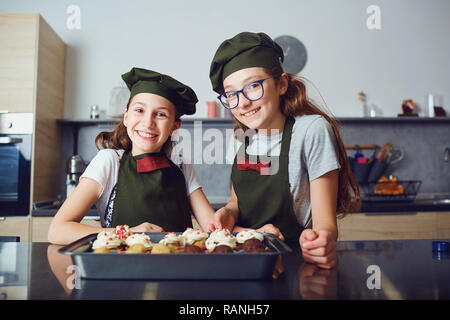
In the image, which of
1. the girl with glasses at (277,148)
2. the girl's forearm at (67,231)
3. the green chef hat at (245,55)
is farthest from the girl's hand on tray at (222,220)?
the green chef hat at (245,55)

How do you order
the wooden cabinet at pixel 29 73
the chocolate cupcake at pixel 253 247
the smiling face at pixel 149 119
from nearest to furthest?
the chocolate cupcake at pixel 253 247 → the smiling face at pixel 149 119 → the wooden cabinet at pixel 29 73

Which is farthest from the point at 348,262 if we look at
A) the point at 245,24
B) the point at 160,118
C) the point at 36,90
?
the point at 245,24

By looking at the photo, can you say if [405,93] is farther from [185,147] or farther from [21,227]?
[21,227]

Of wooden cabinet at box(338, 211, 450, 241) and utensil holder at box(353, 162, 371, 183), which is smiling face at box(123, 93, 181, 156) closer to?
wooden cabinet at box(338, 211, 450, 241)

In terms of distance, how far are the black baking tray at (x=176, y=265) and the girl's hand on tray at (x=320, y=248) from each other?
0.12 metres

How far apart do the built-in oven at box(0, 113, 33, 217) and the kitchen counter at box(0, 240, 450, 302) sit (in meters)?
1.67

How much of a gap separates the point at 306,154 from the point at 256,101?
0.73ft

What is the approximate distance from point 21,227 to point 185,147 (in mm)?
1230

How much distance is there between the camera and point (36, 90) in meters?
2.33

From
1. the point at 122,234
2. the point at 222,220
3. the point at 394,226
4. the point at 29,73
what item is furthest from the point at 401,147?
the point at 29,73

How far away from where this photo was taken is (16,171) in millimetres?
2297

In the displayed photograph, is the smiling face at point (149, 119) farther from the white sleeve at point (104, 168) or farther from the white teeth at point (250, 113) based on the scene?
the white teeth at point (250, 113)

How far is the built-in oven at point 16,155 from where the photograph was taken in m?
2.29

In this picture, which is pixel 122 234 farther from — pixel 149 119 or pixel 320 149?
pixel 320 149
